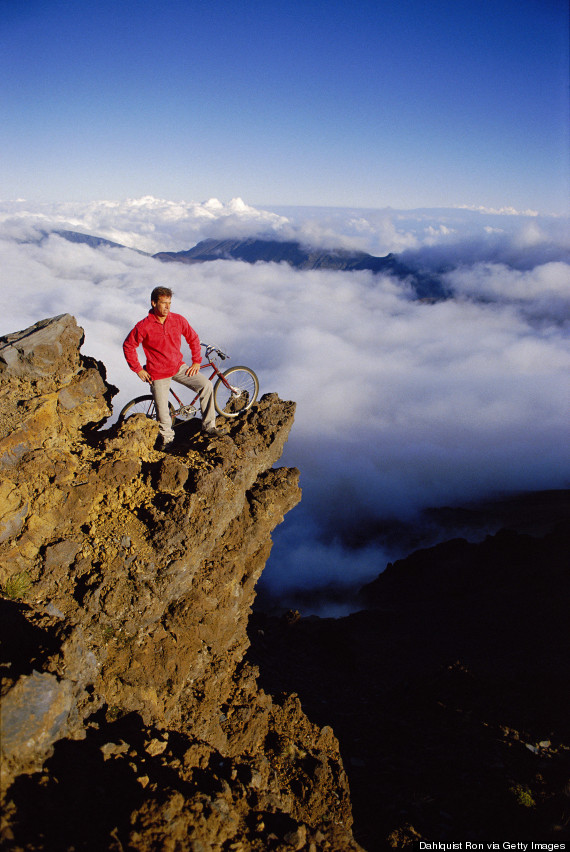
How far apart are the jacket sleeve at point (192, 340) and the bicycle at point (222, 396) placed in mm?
980

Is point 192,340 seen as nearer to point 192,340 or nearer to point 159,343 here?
point 192,340

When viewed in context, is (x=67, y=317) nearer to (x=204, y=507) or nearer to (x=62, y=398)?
(x=62, y=398)

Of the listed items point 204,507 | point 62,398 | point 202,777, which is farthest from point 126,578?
point 62,398

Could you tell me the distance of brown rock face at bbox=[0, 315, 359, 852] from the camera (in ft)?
14.0

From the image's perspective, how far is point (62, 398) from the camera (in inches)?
331

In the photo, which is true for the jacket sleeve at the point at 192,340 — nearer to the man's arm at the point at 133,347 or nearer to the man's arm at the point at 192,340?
the man's arm at the point at 192,340

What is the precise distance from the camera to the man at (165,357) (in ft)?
27.2

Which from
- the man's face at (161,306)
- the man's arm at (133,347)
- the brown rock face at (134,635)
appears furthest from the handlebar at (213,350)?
the man's arm at (133,347)

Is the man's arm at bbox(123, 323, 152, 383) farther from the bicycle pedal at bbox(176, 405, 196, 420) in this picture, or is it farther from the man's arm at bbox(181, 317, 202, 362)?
the bicycle pedal at bbox(176, 405, 196, 420)

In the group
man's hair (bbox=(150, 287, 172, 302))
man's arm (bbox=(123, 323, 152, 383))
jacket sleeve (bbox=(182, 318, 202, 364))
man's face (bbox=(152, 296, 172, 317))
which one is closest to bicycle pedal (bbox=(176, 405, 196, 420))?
jacket sleeve (bbox=(182, 318, 202, 364))

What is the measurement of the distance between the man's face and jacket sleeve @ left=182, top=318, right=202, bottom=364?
0.61 meters

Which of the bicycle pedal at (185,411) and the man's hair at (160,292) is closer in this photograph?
the man's hair at (160,292)

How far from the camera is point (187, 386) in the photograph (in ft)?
31.9

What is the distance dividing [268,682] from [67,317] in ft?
38.5
